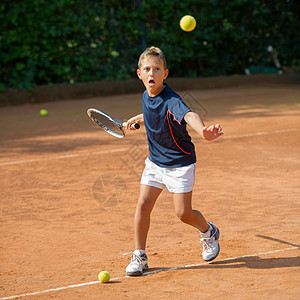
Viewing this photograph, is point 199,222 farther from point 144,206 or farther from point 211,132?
point 211,132

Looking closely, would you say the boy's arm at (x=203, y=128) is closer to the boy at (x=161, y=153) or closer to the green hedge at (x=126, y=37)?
the boy at (x=161, y=153)

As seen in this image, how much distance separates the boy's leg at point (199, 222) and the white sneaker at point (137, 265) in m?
0.38

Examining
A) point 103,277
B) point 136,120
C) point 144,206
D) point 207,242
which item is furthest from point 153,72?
point 103,277

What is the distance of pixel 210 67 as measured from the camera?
632 inches

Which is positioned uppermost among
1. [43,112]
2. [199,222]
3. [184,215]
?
[184,215]

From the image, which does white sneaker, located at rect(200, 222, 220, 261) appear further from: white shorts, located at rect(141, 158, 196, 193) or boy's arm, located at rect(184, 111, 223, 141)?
boy's arm, located at rect(184, 111, 223, 141)

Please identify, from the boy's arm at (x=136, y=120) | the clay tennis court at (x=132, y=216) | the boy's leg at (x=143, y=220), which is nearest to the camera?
the clay tennis court at (x=132, y=216)

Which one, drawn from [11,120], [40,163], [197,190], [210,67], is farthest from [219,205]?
[210,67]

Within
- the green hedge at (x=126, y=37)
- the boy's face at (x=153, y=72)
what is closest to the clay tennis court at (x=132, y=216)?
the boy's face at (x=153, y=72)

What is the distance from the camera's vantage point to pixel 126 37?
15.0m

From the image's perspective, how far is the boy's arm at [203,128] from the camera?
136 inches

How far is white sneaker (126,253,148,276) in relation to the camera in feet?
12.8

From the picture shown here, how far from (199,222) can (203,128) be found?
88 cm

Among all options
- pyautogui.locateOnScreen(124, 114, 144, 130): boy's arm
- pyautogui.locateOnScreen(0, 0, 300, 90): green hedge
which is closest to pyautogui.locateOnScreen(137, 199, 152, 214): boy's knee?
pyautogui.locateOnScreen(124, 114, 144, 130): boy's arm
